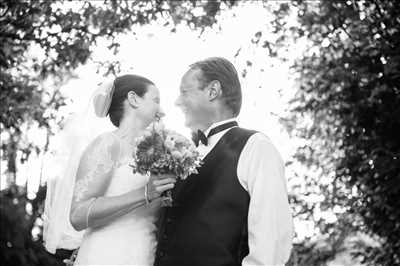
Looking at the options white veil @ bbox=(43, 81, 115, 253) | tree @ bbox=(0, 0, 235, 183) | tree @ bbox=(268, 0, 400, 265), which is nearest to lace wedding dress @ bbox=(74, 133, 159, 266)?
white veil @ bbox=(43, 81, 115, 253)

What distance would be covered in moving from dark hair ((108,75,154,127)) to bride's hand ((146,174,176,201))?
0.83 metres

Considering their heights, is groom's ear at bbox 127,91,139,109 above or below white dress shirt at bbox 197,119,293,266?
above

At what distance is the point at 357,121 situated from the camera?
37.1ft

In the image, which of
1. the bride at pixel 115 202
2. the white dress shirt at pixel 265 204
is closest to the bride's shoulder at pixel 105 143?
the bride at pixel 115 202

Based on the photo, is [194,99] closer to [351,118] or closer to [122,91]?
[122,91]

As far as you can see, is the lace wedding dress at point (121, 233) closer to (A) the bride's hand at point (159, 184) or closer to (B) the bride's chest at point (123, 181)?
(B) the bride's chest at point (123, 181)

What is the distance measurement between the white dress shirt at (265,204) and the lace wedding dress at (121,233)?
26.5 inches

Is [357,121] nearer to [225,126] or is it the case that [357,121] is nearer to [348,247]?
[348,247]

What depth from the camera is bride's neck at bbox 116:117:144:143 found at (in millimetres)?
4234

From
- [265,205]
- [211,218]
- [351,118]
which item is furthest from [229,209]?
[351,118]

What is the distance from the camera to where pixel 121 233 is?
3953mm

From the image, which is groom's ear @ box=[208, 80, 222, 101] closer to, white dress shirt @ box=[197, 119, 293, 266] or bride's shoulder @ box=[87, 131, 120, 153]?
white dress shirt @ box=[197, 119, 293, 266]

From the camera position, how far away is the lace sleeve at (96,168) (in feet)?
12.7

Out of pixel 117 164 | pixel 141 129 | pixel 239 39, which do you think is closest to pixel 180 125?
pixel 141 129
